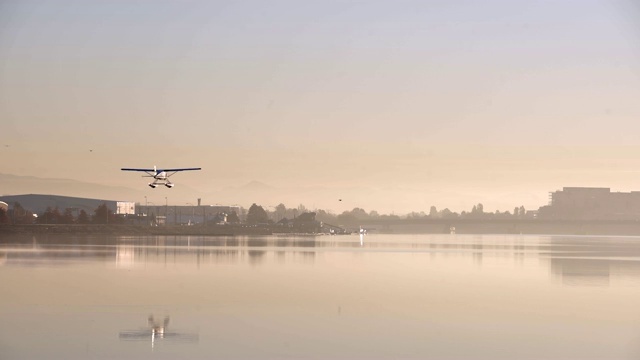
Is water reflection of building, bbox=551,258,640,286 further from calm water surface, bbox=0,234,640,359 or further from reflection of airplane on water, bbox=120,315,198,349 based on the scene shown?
reflection of airplane on water, bbox=120,315,198,349

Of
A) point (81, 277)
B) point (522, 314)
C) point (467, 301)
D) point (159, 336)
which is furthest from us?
point (81, 277)

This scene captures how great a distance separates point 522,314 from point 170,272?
3406 centimetres

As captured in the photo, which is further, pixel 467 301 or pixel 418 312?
pixel 467 301

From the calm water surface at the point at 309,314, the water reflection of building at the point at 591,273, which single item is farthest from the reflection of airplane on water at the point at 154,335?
the water reflection of building at the point at 591,273

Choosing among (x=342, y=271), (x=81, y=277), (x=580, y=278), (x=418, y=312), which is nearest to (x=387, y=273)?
(x=342, y=271)

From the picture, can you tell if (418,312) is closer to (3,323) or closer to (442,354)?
(442,354)

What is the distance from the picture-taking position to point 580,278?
238ft

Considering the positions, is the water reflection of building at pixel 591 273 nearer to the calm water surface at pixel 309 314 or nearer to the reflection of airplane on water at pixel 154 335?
the calm water surface at pixel 309 314

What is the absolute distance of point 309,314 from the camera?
4450 centimetres

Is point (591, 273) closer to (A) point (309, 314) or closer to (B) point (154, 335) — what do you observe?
(A) point (309, 314)

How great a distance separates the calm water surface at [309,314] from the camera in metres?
33.7

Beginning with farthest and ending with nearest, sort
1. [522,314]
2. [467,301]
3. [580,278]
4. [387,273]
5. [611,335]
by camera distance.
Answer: [387,273], [580,278], [467,301], [522,314], [611,335]

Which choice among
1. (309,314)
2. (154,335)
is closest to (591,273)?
(309,314)

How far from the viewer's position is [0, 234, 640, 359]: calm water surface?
3369cm
